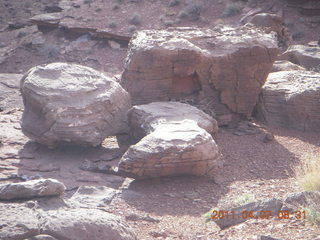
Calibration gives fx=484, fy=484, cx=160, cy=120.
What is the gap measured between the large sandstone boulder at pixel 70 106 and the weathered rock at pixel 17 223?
3.46 metres

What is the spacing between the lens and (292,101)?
8.64m

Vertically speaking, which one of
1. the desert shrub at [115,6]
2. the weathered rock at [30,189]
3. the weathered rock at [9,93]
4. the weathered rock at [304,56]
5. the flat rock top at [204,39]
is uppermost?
the flat rock top at [204,39]

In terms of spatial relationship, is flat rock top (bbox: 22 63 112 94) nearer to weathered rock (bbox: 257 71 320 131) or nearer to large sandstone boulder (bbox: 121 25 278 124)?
large sandstone boulder (bbox: 121 25 278 124)

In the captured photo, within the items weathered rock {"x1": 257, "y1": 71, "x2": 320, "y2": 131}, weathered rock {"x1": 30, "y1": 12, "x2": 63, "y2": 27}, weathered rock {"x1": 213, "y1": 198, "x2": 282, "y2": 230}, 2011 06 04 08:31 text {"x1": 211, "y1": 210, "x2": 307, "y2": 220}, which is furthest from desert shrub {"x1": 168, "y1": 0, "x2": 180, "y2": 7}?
weathered rock {"x1": 213, "y1": 198, "x2": 282, "y2": 230}

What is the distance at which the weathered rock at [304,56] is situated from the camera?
12672mm

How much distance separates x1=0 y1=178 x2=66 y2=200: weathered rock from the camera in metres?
3.93

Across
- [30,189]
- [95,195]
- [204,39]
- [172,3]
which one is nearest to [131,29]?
[172,3]

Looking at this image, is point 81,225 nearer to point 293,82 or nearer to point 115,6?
point 293,82

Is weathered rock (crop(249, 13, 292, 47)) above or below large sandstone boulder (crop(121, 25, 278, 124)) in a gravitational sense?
below

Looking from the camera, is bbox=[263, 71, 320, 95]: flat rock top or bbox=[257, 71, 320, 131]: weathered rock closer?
bbox=[257, 71, 320, 131]: weathered rock

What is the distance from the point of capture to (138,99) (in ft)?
27.7

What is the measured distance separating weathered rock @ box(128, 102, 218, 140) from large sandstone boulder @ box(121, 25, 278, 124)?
28.9 inches

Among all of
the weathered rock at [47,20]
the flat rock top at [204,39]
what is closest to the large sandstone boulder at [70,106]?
the flat rock top at [204,39]

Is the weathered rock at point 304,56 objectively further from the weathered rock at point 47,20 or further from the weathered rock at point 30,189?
the weathered rock at point 47,20
